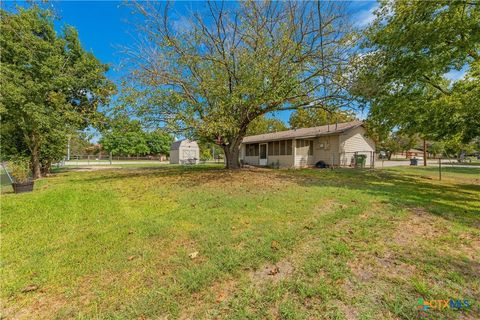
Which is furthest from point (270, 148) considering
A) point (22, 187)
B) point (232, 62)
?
point (22, 187)

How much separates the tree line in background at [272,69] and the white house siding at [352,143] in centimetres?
602

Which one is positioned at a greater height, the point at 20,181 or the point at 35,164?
the point at 35,164

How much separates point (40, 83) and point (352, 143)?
19982 mm

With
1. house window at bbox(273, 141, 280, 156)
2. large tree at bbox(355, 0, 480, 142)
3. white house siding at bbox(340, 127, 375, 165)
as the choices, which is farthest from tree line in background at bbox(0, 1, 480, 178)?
house window at bbox(273, 141, 280, 156)

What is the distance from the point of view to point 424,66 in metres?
8.26

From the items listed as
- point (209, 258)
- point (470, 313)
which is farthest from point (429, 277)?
point (209, 258)

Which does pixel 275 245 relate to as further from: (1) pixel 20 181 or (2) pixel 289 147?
(2) pixel 289 147

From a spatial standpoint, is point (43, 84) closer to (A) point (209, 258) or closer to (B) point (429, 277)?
(A) point (209, 258)

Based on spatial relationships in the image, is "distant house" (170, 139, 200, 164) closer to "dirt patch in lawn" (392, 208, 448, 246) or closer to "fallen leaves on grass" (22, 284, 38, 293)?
"dirt patch in lawn" (392, 208, 448, 246)

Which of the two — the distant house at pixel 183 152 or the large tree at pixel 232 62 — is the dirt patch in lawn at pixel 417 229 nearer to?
the large tree at pixel 232 62

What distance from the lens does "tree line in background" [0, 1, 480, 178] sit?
7.97 metres

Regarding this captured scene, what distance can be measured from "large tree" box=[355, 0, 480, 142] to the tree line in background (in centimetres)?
4

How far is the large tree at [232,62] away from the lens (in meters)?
8.27

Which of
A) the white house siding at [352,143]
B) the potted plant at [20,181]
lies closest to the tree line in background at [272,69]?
the potted plant at [20,181]
